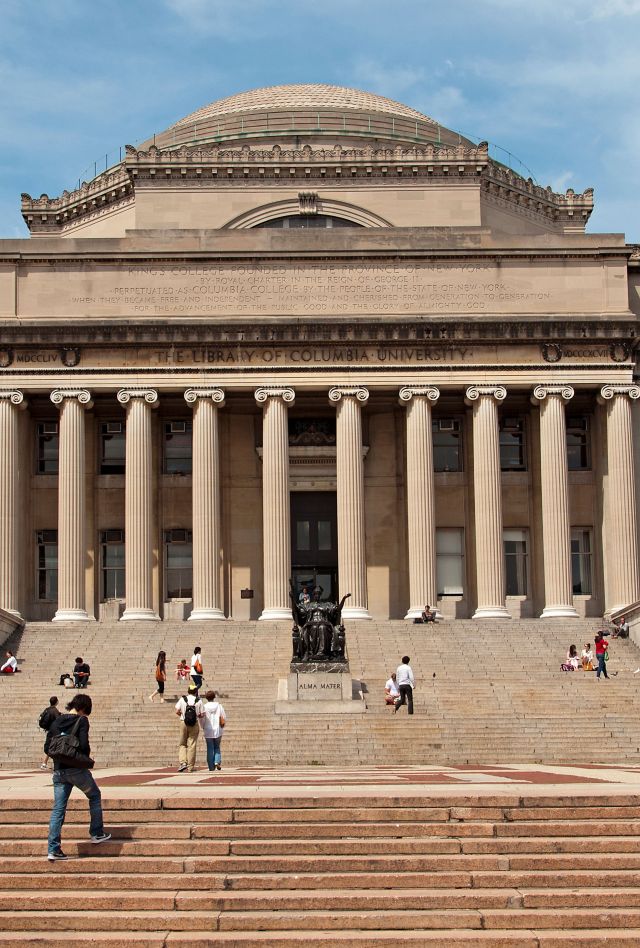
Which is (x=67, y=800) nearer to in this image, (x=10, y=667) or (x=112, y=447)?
(x=10, y=667)

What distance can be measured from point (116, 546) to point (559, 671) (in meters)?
19.8

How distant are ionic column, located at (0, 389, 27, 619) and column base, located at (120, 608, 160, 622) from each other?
12.6ft

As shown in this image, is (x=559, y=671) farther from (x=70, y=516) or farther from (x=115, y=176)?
(x=115, y=176)

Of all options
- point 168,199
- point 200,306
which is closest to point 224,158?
point 168,199

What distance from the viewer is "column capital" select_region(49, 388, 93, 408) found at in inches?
2074

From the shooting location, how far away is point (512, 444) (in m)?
56.8

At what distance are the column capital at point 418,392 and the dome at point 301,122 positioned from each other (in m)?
18.0

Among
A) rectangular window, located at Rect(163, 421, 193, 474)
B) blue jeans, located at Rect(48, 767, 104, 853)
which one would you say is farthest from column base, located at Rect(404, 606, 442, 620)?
blue jeans, located at Rect(48, 767, 104, 853)

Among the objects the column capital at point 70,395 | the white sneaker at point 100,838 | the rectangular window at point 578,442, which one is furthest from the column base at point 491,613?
A: the white sneaker at point 100,838

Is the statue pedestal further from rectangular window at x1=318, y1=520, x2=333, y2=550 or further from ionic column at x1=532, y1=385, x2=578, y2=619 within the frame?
rectangular window at x1=318, y1=520, x2=333, y2=550

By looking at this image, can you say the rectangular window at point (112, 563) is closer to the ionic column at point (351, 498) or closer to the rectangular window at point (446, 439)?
the ionic column at point (351, 498)

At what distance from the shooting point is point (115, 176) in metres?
64.7

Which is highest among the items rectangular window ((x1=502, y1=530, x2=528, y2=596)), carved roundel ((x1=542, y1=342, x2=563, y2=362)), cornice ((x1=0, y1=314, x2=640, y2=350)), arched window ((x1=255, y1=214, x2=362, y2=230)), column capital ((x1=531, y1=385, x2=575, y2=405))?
arched window ((x1=255, y1=214, x2=362, y2=230))

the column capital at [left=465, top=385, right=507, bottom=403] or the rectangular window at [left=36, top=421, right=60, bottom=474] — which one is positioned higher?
the column capital at [left=465, top=385, right=507, bottom=403]
